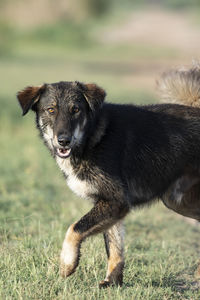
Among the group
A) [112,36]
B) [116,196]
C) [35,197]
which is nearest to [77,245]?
[116,196]

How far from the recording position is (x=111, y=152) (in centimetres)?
489

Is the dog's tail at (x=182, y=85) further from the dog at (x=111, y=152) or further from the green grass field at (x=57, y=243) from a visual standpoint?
the green grass field at (x=57, y=243)

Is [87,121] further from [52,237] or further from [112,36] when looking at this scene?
[112,36]

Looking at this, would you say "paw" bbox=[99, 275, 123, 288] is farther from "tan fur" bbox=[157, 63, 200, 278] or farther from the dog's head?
the dog's head

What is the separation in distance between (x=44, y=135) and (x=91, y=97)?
523mm

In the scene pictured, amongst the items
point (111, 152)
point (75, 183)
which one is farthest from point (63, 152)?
point (111, 152)

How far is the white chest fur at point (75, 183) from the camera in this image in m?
4.82

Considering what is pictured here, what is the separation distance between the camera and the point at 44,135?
16.7ft

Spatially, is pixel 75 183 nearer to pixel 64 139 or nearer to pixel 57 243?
pixel 64 139

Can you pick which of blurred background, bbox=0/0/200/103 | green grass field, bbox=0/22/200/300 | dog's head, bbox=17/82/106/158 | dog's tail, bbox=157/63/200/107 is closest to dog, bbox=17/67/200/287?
dog's head, bbox=17/82/106/158

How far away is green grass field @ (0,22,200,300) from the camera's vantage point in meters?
4.49

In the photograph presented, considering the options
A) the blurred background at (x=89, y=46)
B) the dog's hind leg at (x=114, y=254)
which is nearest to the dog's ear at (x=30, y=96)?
the dog's hind leg at (x=114, y=254)

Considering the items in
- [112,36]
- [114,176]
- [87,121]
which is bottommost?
[112,36]

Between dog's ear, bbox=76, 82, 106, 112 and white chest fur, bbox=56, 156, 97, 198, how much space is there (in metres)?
0.50
